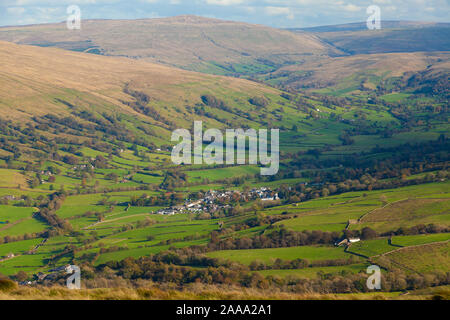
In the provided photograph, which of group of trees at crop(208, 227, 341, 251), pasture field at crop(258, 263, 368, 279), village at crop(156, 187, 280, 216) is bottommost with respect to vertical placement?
village at crop(156, 187, 280, 216)

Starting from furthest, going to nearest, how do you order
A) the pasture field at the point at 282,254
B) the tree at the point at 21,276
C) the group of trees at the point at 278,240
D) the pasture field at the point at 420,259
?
the group of trees at the point at 278,240
the tree at the point at 21,276
the pasture field at the point at 282,254
the pasture field at the point at 420,259

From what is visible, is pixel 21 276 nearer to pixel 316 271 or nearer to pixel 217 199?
pixel 316 271

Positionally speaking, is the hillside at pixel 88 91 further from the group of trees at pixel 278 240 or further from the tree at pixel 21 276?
the group of trees at pixel 278 240

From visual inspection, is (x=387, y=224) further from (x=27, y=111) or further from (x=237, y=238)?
(x=27, y=111)

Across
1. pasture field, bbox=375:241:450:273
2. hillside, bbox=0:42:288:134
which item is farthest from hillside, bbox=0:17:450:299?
hillside, bbox=0:42:288:134

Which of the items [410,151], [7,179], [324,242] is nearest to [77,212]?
[7,179]

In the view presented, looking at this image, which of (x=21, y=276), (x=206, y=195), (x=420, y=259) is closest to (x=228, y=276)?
(x=420, y=259)

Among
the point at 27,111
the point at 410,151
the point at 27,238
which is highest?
the point at 27,111

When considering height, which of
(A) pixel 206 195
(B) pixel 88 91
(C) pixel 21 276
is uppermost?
(B) pixel 88 91

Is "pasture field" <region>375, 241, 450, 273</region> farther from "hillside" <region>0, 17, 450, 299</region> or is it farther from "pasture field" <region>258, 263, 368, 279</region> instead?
"pasture field" <region>258, 263, 368, 279</region>

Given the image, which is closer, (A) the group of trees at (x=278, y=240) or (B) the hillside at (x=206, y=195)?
(B) the hillside at (x=206, y=195)

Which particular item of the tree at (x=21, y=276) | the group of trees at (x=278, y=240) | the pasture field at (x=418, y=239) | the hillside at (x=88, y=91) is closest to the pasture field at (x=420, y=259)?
the pasture field at (x=418, y=239)
